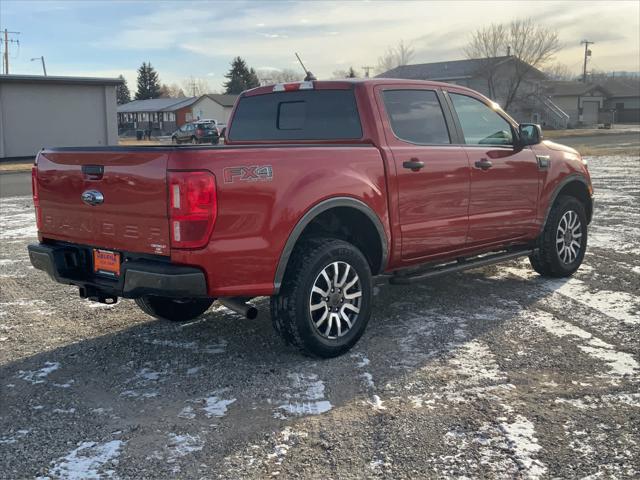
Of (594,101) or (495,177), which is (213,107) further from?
(495,177)

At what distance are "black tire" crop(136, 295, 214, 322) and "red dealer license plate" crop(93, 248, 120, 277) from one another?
1003 millimetres

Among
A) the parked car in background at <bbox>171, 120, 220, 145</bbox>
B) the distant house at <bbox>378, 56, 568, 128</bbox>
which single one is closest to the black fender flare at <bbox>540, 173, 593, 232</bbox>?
the parked car in background at <bbox>171, 120, 220, 145</bbox>

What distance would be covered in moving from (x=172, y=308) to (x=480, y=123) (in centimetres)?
316

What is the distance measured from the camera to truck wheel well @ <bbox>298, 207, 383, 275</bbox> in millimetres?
4887

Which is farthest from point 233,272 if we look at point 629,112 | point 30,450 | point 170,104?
point 629,112

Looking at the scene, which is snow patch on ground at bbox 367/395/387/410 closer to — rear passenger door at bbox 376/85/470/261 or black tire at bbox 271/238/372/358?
black tire at bbox 271/238/372/358

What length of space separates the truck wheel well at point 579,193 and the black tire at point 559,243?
9 centimetres

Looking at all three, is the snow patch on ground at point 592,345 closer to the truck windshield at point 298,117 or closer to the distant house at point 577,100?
the truck windshield at point 298,117

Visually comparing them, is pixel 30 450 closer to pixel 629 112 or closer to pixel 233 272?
pixel 233 272

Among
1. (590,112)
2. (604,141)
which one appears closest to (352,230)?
(604,141)

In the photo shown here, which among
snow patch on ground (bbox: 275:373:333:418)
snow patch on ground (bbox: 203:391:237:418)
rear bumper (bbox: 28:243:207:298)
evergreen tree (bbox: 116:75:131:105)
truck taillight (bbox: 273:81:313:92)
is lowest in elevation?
snow patch on ground (bbox: 203:391:237:418)

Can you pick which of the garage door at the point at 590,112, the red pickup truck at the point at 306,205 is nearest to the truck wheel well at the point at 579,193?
the red pickup truck at the point at 306,205

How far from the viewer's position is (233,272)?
165 inches

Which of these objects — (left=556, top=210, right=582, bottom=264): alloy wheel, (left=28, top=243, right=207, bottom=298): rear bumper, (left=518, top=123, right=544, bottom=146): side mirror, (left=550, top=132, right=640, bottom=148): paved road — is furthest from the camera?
(left=550, top=132, right=640, bottom=148): paved road
